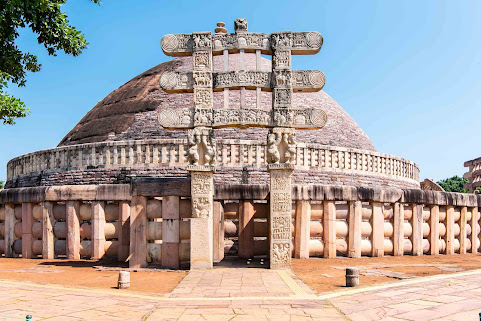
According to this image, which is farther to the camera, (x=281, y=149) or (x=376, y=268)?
(x=281, y=149)

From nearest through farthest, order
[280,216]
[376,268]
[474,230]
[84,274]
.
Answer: [84,274] → [376,268] → [280,216] → [474,230]

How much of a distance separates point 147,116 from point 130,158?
448 centimetres

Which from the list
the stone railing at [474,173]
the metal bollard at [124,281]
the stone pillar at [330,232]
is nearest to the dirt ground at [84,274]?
the metal bollard at [124,281]

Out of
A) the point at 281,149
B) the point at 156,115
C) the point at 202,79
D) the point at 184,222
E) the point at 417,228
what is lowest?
the point at 417,228

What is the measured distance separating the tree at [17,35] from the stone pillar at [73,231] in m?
2.63

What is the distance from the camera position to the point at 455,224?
10.9m

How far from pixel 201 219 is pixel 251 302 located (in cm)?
305

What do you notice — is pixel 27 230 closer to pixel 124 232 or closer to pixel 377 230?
pixel 124 232

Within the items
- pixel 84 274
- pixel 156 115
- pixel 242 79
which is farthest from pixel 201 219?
pixel 156 115

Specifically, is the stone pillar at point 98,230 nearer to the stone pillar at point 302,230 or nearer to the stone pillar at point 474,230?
the stone pillar at point 302,230

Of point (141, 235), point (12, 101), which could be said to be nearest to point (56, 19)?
point (12, 101)

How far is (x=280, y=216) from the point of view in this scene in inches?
311

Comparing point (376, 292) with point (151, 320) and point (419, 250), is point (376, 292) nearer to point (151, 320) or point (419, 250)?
point (151, 320)

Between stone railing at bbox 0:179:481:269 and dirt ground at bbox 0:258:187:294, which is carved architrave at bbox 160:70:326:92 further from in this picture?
dirt ground at bbox 0:258:187:294
